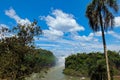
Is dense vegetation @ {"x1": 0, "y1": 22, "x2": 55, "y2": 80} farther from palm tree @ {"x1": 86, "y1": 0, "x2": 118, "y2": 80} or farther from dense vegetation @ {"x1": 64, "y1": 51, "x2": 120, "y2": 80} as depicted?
dense vegetation @ {"x1": 64, "y1": 51, "x2": 120, "y2": 80}

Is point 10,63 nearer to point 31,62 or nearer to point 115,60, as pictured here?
→ point 31,62

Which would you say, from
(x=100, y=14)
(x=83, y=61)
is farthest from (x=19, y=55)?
(x=83, y=61)

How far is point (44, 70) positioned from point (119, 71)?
9542 cm

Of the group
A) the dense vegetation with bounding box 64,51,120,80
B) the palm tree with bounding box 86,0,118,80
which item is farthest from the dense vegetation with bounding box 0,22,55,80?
the dense vegetation with bounding box 64,51,120,80

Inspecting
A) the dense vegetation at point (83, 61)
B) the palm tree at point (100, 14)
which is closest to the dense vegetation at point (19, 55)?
the palm tree at point (100, 14)

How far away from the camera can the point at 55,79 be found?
356 feet

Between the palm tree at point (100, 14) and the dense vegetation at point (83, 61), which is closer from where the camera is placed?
the palm tree at point (100, 14)

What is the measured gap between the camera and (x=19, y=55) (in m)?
27.4

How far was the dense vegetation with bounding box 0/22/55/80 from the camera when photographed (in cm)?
2705

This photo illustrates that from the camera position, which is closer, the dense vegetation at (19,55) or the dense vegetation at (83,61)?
the dense vegetation at (19,55)

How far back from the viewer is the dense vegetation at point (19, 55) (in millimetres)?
27047

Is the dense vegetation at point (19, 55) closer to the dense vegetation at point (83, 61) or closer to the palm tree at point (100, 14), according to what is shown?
the palm tree at point (100, 14)

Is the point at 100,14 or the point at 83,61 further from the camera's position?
the point at 83,61

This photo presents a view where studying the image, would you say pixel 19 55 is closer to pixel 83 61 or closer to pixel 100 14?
pixel 100 14
